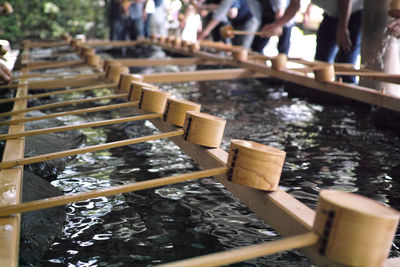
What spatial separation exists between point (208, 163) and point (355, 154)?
57.6 inches

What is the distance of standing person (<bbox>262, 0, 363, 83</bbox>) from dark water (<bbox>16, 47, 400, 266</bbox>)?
2.90ft

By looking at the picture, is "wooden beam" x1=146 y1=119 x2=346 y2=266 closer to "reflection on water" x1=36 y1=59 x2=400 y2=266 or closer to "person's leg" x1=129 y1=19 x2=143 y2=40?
"reflection on water" x1=36 y1=59 x2=400 y2=266

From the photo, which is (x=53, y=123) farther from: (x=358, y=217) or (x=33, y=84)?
(x=358, y=217)

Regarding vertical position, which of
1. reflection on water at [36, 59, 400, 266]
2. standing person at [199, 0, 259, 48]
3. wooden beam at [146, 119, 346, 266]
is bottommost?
reflection on water at [36, 59, 400, 266]

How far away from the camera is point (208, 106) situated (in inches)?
176

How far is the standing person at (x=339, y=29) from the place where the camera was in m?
4.62

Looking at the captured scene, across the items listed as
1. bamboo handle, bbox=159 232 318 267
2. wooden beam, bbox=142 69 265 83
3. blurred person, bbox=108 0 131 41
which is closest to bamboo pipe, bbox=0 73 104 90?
wooden beam, bbox=142 69 265 83

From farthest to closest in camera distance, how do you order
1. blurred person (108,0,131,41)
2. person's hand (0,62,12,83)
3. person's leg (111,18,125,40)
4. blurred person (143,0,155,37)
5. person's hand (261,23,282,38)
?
blurred person (143,0,155,37), person's leg (111,18,125,40), blurred person (108,0,131,41), person's hand (261,23,282,38), person's hand (0,62,12,83)

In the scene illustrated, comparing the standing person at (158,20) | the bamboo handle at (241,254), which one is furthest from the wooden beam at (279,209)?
the standing person at (158,20)

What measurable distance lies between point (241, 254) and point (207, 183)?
4.95 feet

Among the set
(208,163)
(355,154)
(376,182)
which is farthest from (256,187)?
(355,154)

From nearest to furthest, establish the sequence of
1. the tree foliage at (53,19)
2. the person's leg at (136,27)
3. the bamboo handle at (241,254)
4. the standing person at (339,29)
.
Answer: the bamboo handle at (241,254) < the standing person at (339,29) < the person's leg at (136,27) < the tree foliage at (53,19)

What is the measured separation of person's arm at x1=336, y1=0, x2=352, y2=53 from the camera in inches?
178

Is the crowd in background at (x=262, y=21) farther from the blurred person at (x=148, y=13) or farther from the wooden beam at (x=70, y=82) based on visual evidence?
the wooden beam at (x=70, y=82)
